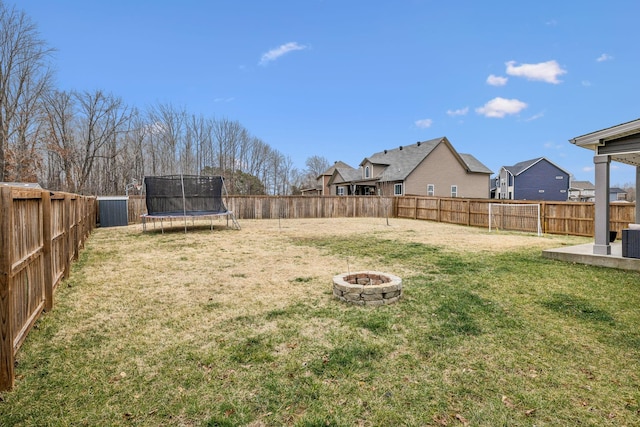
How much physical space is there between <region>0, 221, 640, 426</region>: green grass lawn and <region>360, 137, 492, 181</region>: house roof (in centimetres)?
2036

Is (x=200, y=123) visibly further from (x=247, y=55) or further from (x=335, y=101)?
(x=335, y=101)

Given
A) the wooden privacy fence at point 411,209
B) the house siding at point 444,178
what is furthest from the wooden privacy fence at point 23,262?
the house siding at point 444,178

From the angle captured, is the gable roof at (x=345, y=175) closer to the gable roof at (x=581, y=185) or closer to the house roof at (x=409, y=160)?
the house roof at (x=409, y=160)

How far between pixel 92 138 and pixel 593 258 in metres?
29.1

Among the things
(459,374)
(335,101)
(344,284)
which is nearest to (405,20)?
(344,284)

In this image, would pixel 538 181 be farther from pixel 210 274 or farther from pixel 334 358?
pixel 334 358

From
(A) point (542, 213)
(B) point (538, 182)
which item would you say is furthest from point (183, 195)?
(B) point (538, 182)

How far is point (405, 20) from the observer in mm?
12477

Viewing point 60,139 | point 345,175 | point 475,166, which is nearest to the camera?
point 60,139

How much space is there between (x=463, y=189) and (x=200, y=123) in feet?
76.1

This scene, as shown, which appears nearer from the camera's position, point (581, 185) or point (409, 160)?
point (409, 160)

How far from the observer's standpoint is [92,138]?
2384cm

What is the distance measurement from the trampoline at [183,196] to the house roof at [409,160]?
15.2 m

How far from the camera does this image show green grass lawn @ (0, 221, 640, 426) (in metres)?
2.01
